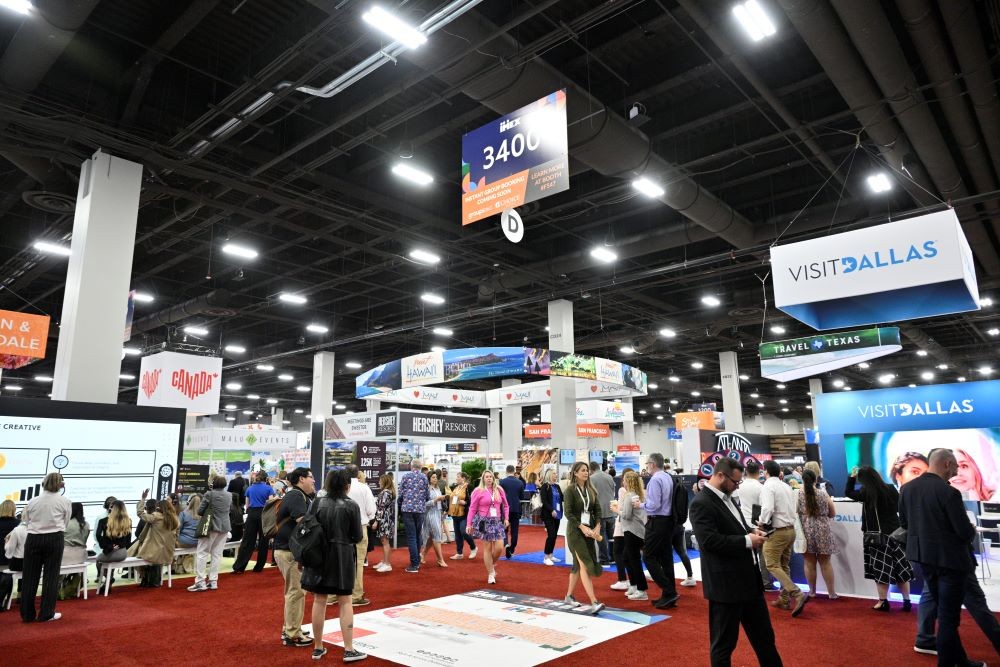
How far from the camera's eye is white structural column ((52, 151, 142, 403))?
7758 millimetres

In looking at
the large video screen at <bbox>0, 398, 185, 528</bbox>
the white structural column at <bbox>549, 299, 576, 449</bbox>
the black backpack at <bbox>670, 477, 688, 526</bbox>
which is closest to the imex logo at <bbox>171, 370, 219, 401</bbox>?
the large video screen at <bbox>0, 398, 185, 528</bbox>

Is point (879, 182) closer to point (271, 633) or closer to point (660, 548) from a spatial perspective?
point (660, 548)

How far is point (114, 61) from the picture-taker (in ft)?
24.7

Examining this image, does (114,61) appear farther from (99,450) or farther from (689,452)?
(689,452)

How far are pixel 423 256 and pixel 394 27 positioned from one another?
253 inches

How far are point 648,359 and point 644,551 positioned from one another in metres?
18.4

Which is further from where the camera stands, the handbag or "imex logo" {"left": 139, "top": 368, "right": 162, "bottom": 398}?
"imex logo" {"left": 139, "top": 368, "right": 162, "bottom": 398}

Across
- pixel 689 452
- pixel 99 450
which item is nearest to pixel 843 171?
pixel 689 452

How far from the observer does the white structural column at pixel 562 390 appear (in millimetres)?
13617

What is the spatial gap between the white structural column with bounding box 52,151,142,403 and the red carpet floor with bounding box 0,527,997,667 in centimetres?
263

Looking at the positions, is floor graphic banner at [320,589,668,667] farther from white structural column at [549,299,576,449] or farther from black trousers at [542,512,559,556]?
white structural column at [549,299,576,449]

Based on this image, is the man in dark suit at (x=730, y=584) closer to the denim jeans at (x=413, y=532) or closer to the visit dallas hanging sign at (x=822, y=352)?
the denim jeans at (x=413, y=532)

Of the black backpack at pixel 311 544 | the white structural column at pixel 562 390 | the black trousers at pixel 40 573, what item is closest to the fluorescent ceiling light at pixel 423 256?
the white structural column at pixel 562 390

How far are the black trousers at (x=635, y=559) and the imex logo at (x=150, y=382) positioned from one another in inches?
357
